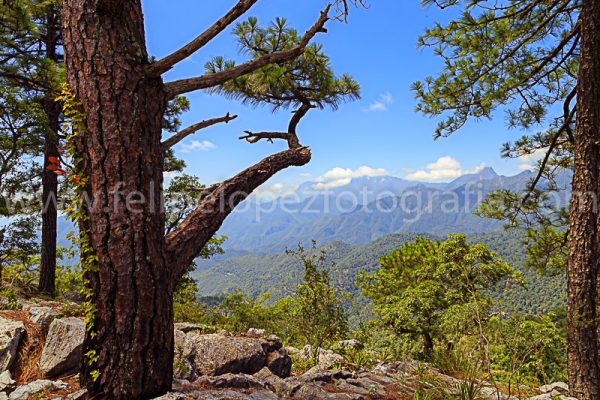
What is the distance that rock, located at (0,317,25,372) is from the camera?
3.00 metres

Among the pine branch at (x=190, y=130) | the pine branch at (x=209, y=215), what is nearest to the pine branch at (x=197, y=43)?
the pine branch at (x=190, y=130)

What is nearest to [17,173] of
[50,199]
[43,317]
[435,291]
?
[50,199]

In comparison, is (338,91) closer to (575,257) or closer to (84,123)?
(84,123)

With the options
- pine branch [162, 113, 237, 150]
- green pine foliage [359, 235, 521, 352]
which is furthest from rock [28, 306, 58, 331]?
green pine foliage [359, 235, 521, 352]

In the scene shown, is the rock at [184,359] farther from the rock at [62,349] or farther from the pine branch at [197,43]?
the pine branch at [197,43]

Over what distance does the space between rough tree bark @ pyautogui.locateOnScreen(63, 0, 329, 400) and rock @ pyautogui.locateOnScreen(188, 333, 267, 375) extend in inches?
53.4

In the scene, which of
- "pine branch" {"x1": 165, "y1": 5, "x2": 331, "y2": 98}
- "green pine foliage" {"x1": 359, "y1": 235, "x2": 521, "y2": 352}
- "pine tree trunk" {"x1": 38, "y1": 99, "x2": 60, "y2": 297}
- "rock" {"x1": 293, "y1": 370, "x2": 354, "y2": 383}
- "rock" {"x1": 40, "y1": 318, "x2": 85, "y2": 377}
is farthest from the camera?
"green pine foliage" {"x1": 359, "y1": 235, "x2": 521, "y2": 352}

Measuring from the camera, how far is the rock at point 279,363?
4.19m

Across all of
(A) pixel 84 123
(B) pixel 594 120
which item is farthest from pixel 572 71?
(A) pixel 84 123

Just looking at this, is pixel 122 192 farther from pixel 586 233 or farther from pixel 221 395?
pixel 586 233

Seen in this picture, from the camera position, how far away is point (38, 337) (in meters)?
3.39

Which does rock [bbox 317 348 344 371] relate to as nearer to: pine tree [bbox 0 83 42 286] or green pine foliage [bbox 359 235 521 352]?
pine tree [bbox 0 83 42 286]

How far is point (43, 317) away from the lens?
11.8 ft

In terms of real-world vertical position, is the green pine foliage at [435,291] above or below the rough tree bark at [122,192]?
below
